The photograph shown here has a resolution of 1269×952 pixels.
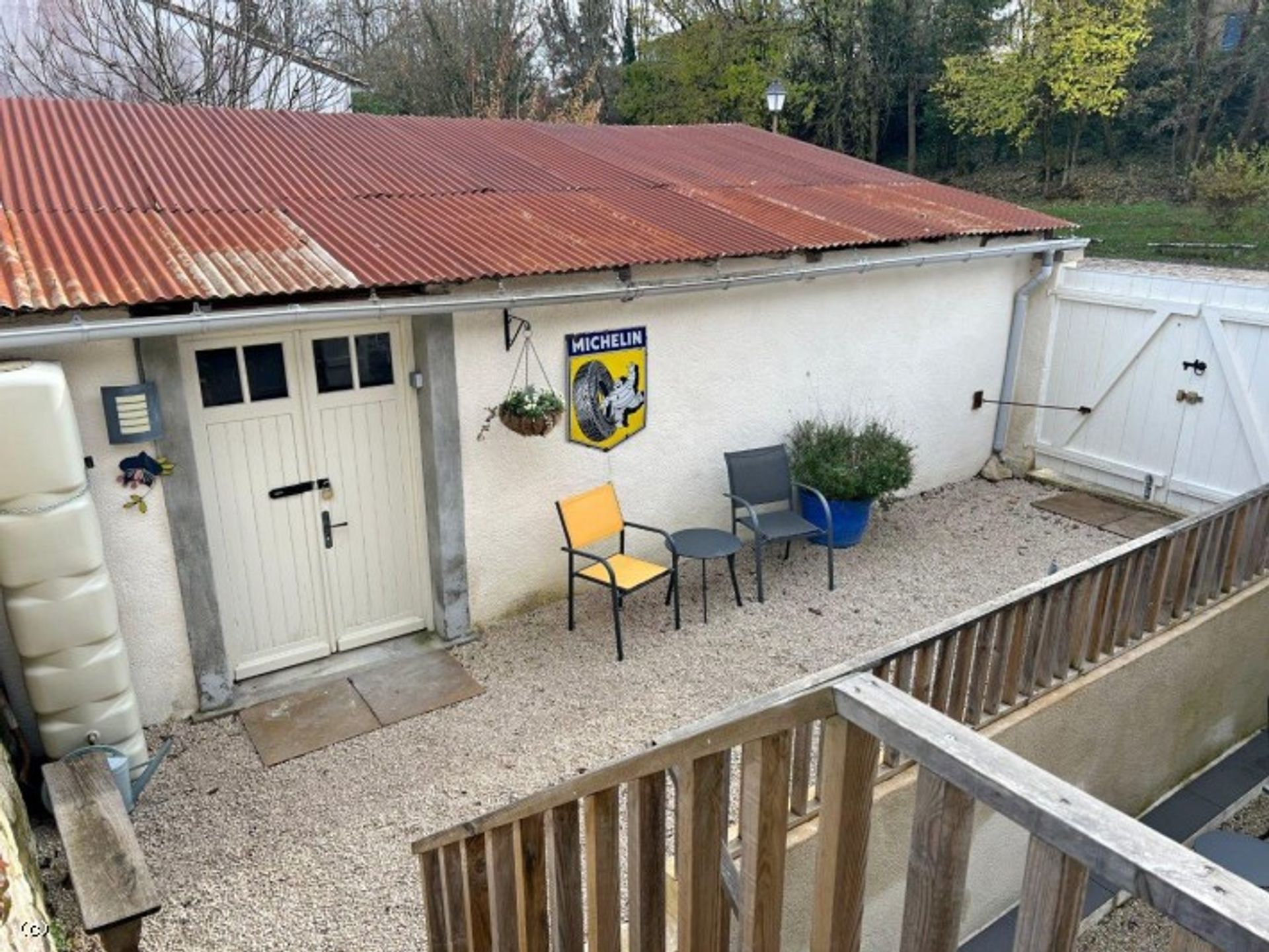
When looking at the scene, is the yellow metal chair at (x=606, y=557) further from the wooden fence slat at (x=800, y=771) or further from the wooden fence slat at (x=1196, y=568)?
the wooden fence slat at (x=1196, y=568)

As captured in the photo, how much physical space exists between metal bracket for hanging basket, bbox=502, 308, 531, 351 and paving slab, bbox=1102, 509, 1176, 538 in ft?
17.8

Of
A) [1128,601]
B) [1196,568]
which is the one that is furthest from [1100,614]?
[1196,568]

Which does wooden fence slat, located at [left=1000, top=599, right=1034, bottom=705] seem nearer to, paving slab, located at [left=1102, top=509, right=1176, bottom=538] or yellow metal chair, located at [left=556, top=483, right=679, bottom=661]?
yellow metal chair, located at [left=556, top=483, right=679, bottom=661]

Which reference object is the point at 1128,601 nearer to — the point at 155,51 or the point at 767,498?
the point at 767,498

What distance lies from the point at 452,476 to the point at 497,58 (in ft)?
51.9

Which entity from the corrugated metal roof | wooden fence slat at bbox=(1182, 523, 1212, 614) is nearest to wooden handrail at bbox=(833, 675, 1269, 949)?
the corrugated metal roof

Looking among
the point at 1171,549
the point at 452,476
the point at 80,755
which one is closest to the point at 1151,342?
the point at 1171,549

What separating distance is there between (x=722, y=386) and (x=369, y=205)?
2.87 m

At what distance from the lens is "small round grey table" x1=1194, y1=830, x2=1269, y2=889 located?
169 inches

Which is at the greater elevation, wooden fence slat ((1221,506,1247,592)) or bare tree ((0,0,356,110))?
bare tree ((0,0,356,110))

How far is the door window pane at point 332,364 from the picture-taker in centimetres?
538

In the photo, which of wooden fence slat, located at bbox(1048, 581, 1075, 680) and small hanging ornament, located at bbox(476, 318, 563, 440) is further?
small hanging ornament, located at bbox(476, 318, 563, 440)

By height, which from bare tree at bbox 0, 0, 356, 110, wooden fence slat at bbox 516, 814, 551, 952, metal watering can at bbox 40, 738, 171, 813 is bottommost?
metal watering can at bbox 40, 738, 171, 813

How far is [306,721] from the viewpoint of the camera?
5227mm
